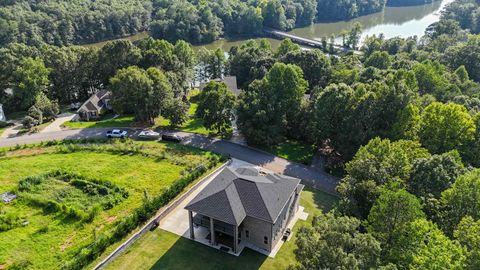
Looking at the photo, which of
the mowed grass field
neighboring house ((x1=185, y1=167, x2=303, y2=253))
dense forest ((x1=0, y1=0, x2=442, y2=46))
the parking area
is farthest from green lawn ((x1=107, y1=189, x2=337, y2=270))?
dense forest ((x1=0, y1=0, x2=442, y2=46))

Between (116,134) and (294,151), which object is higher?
(116,134)

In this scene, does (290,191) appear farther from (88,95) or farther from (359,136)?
(88,95)

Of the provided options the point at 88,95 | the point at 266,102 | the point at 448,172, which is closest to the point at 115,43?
the point at 88,95

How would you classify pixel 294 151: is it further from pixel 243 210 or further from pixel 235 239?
pixel 235 239

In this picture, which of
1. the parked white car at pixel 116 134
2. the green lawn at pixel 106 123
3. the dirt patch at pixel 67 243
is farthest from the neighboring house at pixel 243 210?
the green lawn at pixel 106 123

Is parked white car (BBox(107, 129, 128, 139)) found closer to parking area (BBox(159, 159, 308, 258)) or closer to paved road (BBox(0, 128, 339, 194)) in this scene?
paved road (BBox(0, 128, 339, 194))

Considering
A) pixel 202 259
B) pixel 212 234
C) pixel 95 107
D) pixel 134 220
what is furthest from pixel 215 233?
pixel 95 107
